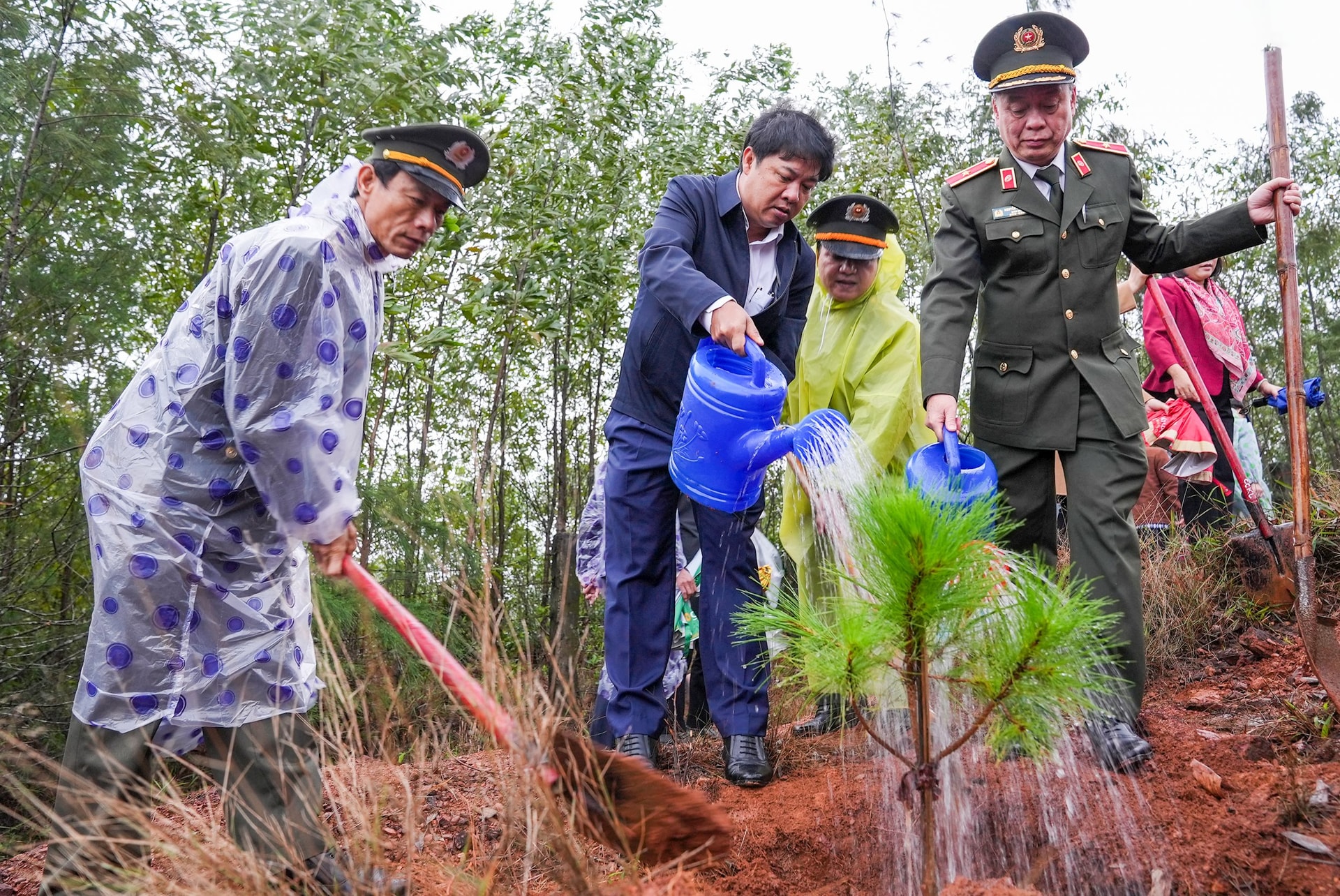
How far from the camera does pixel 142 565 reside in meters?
2.01

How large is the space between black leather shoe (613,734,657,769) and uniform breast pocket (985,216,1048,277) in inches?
69.7

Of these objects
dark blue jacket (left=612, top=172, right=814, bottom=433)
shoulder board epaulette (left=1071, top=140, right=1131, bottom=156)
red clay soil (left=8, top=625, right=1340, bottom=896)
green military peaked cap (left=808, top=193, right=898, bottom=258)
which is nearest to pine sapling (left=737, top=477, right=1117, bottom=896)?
red clay soil (left=8, top=625, right=1340, bottom=896)

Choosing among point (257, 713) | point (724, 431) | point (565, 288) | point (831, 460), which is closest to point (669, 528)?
point (724, 431)

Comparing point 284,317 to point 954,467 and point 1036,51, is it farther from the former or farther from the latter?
point 1036,51

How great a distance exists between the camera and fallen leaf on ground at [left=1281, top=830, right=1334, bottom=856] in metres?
2.03

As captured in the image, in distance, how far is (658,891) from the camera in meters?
1.51

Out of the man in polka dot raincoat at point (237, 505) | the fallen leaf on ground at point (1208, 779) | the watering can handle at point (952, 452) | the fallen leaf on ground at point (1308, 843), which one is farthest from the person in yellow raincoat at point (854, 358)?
the man in polka dot raincoat at point (237, 505)

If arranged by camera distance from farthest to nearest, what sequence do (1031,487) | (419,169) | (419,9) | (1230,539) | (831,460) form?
(419,9) → (1230,539) → (1031,487) → (831,460) → (419,169)

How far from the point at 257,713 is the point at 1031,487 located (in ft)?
7.19

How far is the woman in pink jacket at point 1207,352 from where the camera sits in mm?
5051

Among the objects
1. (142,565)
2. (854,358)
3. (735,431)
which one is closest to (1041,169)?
(854,358)

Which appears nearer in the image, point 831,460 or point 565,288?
point 831,460

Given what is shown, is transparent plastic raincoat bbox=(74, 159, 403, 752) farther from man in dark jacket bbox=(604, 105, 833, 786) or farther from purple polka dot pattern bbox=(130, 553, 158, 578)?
man in dark jacket bbox=(604, 105, 833, 786)

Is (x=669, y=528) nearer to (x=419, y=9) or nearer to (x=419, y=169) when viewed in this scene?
(x=419, y=169)
